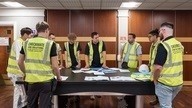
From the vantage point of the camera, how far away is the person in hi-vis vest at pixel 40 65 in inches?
141

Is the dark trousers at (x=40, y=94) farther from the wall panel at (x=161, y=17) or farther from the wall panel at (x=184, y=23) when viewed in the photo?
the wall panel at (x=184, y=23)

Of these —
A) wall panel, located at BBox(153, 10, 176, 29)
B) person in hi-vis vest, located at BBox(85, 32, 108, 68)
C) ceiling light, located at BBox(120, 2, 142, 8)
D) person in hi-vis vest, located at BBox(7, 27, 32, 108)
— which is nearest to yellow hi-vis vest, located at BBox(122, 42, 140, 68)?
person in hi-vis vest, located at BBox(85, 32, 108, 68)

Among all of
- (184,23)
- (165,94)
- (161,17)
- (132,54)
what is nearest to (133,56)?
(132,54)

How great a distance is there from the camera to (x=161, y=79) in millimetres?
3553

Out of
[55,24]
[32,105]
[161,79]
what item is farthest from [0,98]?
[161,79]

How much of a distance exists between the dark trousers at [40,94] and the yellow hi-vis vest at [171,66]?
4.35 feet

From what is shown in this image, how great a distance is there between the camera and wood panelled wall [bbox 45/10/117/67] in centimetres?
927

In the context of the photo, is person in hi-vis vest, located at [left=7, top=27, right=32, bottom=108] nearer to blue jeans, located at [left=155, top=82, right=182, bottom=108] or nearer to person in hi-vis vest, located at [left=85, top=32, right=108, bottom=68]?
person in hi-vis vest, located at [left=85, top=32, right=108, bottom=68]

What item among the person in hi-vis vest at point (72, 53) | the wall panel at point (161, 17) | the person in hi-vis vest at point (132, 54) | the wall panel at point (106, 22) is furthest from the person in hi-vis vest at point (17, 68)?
the wall panel at point (161, 17)

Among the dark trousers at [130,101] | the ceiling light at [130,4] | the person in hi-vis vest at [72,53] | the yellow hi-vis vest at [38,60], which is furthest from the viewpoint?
the ceiling light at [130,4]

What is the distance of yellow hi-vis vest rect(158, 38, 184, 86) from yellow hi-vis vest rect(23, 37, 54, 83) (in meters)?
1.33

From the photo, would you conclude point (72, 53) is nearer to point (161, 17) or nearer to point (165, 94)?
point (165, 94)

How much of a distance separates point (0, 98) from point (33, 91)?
12.7 feet

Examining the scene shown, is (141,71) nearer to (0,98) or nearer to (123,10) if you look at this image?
(0,98)
